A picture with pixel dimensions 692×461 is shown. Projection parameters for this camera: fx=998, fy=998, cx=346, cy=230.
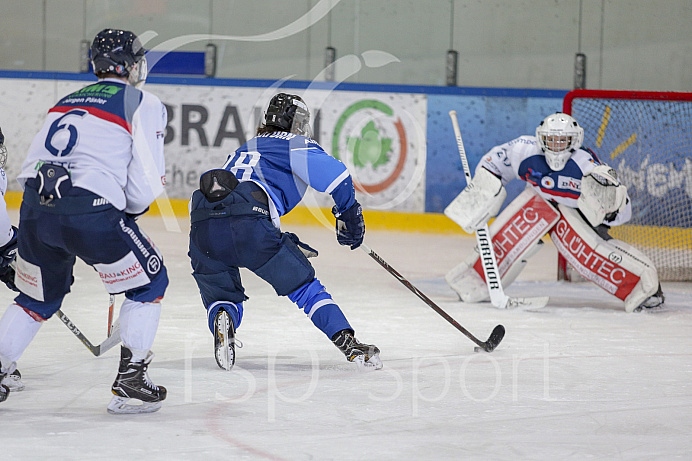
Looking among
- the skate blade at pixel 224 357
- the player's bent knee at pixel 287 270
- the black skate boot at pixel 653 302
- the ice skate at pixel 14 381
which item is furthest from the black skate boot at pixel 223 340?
the black skate boot at pixel 653 302

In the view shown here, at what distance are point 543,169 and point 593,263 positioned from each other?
559mm

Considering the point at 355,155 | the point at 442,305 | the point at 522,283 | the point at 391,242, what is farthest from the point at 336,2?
the point at 442,305

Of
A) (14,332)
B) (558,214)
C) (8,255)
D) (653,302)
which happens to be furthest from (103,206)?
(653,302)

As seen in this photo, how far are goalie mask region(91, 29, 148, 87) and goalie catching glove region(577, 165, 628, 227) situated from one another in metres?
2.89

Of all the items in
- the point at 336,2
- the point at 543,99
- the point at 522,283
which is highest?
the point at 336,2

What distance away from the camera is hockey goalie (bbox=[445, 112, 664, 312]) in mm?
5098

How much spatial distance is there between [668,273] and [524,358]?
2.79m

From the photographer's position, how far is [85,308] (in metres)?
4.80

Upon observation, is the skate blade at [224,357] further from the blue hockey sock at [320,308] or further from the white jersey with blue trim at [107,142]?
the white jersey with blue trim at [107,142]

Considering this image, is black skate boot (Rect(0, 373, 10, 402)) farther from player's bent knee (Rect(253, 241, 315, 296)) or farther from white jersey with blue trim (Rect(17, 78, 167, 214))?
player's bent knee (Rect(253, 241, 315, 296))

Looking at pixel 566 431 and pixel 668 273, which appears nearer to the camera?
pixel 566 431

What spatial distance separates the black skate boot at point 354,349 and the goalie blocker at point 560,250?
1798 mm

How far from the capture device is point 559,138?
516 cm

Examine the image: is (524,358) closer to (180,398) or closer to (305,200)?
(180,398)
